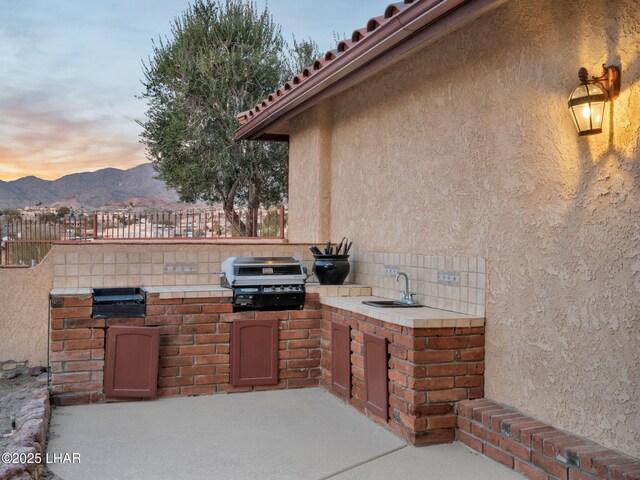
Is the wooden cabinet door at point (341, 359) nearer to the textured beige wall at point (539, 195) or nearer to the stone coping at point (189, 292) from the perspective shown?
the textured beige wall at point (539, 195)

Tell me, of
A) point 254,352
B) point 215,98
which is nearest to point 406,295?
point 254,352

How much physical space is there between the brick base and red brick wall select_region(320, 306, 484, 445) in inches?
4.4

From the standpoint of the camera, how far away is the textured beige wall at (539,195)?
3.17m

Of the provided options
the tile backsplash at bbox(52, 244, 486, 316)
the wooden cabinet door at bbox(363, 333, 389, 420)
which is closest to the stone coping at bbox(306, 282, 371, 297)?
the tile backsplash at bbox(52, 244, 486, 316)

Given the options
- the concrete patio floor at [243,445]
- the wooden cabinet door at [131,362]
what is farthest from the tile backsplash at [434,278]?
the wooden cabinet door at [131,362]

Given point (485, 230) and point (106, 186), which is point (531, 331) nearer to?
point (485, 230)

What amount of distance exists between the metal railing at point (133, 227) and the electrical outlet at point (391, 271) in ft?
8.68

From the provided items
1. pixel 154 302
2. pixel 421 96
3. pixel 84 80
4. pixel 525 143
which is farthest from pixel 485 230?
pixel 84 80

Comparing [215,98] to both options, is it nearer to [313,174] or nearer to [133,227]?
[133,227]

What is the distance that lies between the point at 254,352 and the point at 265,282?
0.65 metres

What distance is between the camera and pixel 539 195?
3.78 m

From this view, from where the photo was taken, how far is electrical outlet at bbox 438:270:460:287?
4.66 metres

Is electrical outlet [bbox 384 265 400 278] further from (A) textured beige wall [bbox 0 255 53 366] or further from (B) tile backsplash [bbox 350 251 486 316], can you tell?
(A) textured beige wall [bbox 0 255 53 366]

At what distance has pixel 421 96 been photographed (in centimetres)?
519
